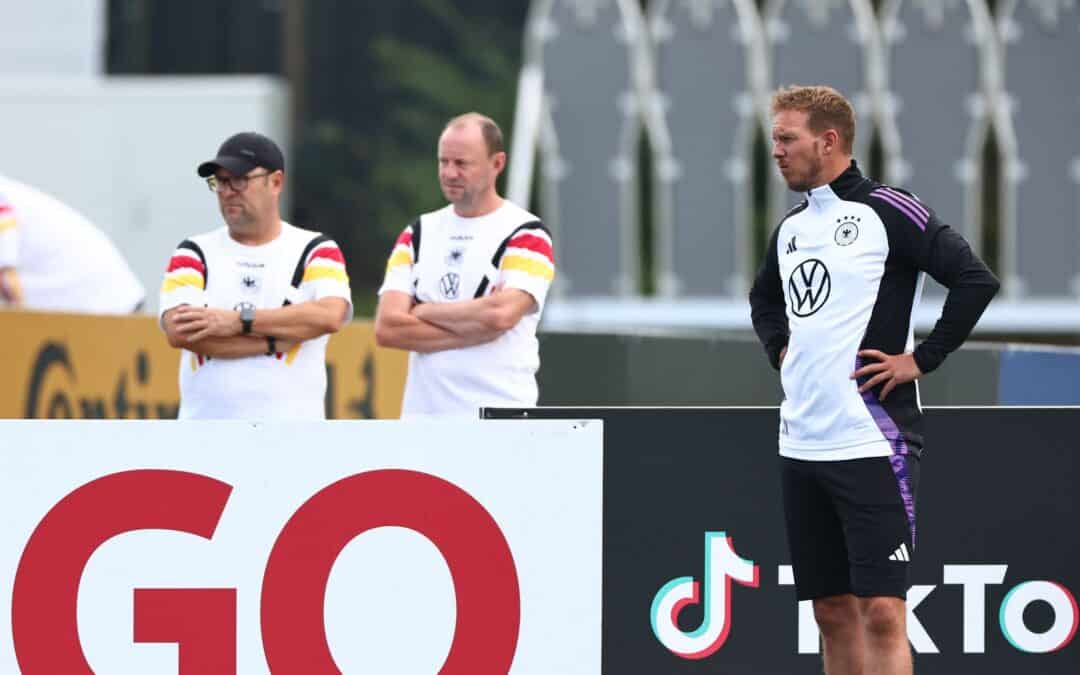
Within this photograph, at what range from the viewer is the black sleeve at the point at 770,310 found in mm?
5574

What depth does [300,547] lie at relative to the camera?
5383mm

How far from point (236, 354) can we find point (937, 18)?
9.85 m

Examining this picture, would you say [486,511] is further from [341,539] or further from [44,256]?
[44,256]

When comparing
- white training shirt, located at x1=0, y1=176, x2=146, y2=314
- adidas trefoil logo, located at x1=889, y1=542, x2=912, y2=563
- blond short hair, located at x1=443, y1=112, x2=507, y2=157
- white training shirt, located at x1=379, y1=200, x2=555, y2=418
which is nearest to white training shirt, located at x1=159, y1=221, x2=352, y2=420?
white training shirt, located at x1=379, y1=200, x2=555, y2=418

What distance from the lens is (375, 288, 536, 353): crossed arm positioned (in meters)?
6.69

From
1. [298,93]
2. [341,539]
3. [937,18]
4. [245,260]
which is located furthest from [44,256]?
[298,93]

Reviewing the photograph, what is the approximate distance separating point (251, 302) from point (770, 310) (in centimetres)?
184

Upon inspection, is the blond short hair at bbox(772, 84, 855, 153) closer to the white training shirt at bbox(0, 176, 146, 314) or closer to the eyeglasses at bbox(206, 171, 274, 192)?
the eyeglasses at bbox(206, 171, 274, 192)

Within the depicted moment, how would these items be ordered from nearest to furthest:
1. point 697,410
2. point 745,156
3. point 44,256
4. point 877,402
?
point 877,402 → point 697,410 → point 44,256 → point 745,156

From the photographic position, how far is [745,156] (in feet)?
49.9

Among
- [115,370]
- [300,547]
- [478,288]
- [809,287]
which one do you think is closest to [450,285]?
[478,288]

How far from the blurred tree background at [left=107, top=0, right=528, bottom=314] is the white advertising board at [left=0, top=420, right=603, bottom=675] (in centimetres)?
1603

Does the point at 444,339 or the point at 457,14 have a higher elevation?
the point at 457,14

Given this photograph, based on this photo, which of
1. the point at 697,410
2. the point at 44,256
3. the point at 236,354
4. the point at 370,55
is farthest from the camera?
the point at 370,55
